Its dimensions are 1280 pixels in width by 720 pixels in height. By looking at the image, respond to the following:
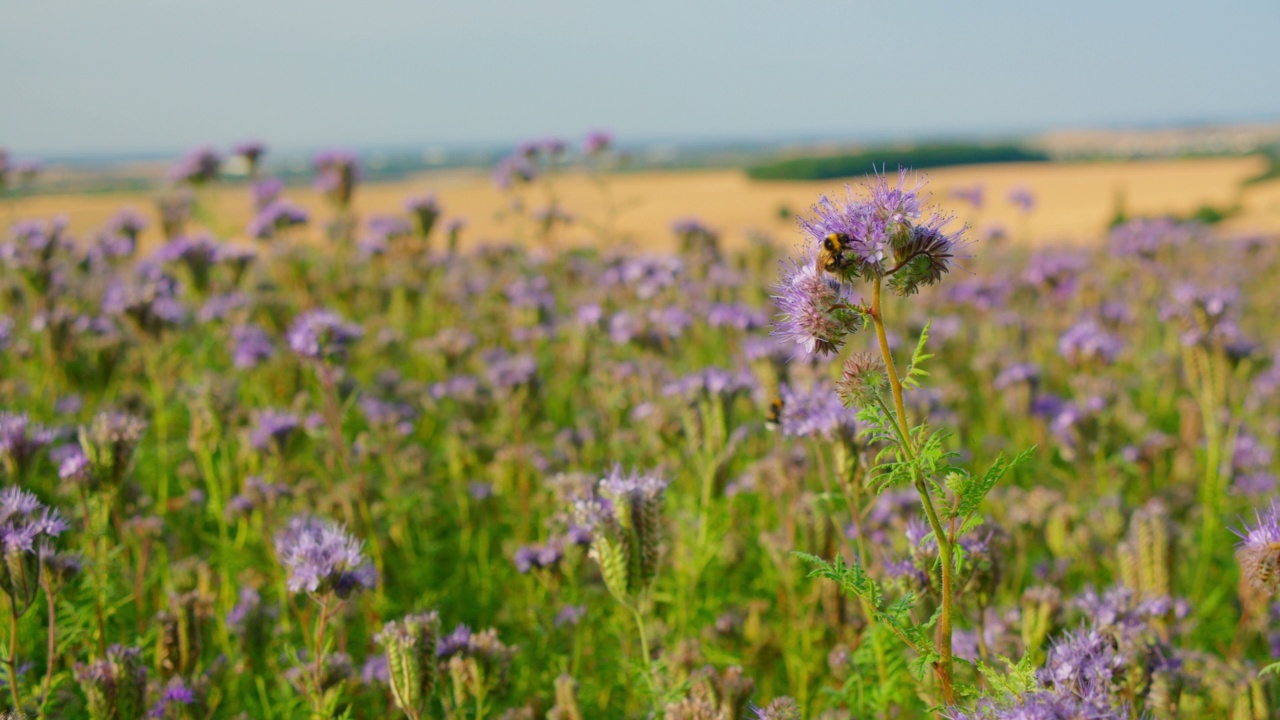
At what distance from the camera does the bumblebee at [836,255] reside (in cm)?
215

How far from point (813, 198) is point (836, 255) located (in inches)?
1133

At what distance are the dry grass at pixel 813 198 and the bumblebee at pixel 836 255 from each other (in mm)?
13733

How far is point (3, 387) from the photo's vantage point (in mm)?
6078

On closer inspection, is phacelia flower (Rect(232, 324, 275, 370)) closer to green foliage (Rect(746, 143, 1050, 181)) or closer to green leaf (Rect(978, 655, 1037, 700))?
green leaf (Rect(978, 655, 1037, 700))

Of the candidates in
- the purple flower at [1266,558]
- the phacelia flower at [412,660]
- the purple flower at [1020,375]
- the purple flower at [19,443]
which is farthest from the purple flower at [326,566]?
the purple flower at [1020,375]

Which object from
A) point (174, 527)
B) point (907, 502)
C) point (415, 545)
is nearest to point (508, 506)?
point (415, 545)

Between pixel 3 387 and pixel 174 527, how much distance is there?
5.93 ft

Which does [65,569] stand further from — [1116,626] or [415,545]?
[1116,626]

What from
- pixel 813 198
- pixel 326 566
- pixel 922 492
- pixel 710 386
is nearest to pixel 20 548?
pixel 326 566

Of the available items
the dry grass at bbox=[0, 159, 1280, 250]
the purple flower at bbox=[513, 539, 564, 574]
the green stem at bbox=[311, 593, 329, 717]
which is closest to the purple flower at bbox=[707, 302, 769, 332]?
the purple flower at bbox=[513, 539, 564, 574]

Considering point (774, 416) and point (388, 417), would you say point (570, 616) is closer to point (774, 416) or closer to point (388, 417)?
point (774, 416)

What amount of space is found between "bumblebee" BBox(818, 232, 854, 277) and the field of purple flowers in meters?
0.01

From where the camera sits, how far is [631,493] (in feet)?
9.61

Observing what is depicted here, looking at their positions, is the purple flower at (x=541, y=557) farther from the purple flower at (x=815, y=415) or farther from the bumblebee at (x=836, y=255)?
the bumblebee at (x=836, y=255)
